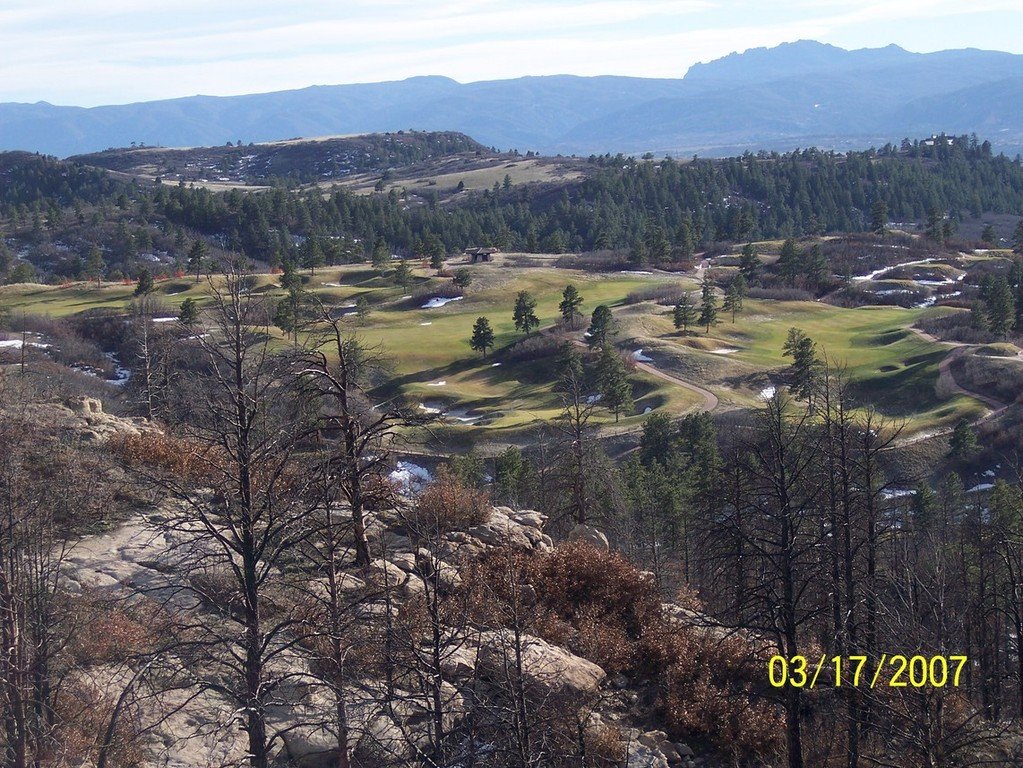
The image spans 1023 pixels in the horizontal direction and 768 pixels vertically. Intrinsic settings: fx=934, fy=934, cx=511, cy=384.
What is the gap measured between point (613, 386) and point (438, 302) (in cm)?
3862

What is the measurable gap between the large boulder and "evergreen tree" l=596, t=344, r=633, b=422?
41453mm

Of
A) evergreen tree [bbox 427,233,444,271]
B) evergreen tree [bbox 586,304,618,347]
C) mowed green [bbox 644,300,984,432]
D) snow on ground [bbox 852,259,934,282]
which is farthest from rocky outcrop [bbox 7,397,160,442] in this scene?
snow on ground [bbox 852,259,934,282]

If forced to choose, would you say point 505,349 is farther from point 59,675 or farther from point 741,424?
point 59,675

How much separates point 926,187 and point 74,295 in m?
146

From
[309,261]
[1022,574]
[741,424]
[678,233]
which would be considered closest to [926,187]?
[678,233]

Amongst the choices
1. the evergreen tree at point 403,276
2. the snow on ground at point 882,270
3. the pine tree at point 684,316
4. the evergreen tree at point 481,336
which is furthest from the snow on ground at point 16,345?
the snow on ground at point 882,270

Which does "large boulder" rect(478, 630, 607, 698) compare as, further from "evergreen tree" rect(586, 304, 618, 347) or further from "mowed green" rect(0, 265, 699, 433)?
"evergreen tree" rect(586, 304, 618, 347)

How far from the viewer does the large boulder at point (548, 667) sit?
1555 cm

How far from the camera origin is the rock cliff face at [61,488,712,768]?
44.0 feet

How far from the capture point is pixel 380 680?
15.3 meters

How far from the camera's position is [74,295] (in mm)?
90562

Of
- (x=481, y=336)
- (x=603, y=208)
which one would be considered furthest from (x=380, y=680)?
(x=603, y=208)

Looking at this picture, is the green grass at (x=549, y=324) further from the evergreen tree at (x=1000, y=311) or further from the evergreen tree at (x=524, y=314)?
the evergreen tree at (x=1000, y=311)

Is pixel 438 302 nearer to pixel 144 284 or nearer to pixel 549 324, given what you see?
pixel 549 324
